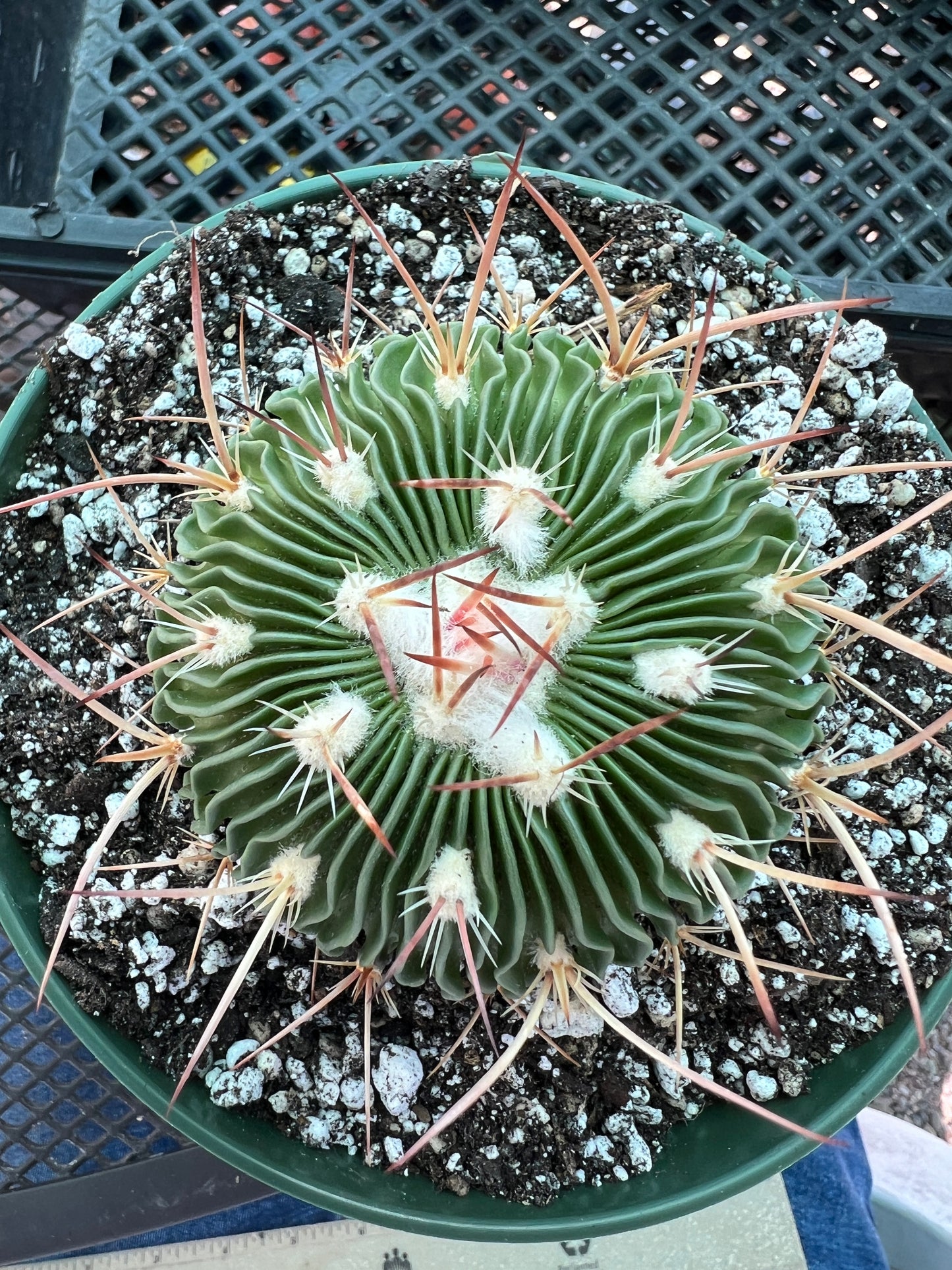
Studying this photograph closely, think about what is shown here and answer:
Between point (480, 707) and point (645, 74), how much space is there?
3.38ft

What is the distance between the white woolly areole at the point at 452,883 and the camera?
663 mm

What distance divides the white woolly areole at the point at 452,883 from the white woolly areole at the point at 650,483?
0.27m

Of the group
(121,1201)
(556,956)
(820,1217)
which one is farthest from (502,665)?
(820,1217)

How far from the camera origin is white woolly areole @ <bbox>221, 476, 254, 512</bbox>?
2.51ft

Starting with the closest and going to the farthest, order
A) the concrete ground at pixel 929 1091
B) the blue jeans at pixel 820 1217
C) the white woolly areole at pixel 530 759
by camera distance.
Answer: the white woolly areole at pixel 530 759, the blue jeans at pixel 820 1217, the concrete ground at pixel 929 1091

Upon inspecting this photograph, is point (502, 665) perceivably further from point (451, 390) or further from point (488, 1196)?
point (488, 1196)

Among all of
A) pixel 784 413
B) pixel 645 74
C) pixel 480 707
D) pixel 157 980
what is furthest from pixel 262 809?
pixel 645 74

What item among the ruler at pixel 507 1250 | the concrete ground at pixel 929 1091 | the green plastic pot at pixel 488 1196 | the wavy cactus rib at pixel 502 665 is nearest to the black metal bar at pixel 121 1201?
the ruler at pixel 507 1250

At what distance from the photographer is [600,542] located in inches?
28.5

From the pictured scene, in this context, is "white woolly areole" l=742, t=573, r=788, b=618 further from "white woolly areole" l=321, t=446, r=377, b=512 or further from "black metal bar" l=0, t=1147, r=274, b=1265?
"black metal bar" l=0, t=1147, r=274, b=1265

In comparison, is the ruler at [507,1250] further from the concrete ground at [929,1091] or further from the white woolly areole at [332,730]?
the white woolly areole at [332,730]

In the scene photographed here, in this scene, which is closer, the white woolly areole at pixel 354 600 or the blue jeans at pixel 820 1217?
the white woolly areole at pixel 354 600

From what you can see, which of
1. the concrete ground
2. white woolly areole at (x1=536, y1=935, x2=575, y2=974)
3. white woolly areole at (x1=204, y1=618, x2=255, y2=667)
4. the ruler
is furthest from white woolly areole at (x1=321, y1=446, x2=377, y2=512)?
the concrete ground

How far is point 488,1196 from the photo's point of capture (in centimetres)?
98
